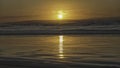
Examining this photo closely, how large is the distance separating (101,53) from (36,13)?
946 inches

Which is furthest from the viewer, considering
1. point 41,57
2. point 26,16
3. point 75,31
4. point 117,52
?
point 26,16

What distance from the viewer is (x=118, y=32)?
16.8 metres

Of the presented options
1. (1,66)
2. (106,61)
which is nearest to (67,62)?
(106,61)

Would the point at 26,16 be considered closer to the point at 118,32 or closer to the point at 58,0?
the point at 58,0

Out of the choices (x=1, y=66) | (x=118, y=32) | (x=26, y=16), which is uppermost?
(x=26, y=16)

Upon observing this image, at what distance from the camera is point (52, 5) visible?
3675 cm

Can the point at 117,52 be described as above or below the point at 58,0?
below

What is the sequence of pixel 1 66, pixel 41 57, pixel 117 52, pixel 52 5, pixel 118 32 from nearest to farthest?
pixel 1 66
pixel 41 57
pixel 117 52
pixel 118 32
pixel 52 5

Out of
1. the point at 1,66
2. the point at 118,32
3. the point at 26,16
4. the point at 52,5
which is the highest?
the point at 52,5

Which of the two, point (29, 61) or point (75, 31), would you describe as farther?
point (75, 31)

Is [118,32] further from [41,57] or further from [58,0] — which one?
[58,0]

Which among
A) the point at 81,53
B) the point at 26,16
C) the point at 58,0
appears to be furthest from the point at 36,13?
the point at 81,53

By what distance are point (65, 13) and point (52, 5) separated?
4.87m

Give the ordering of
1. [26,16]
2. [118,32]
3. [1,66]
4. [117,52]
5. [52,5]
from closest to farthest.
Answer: [1,66]
[117,52]
[118,32]
[26,16]
[52,5]
